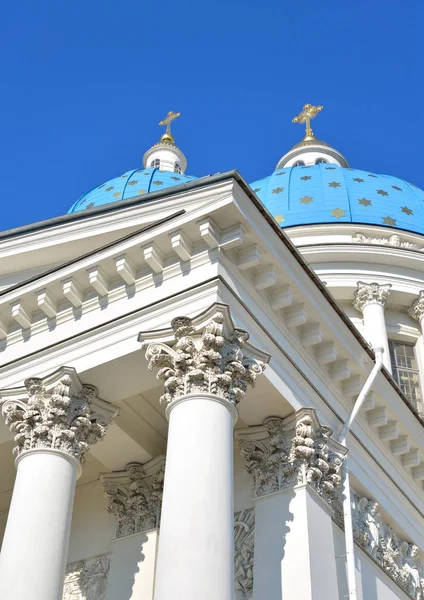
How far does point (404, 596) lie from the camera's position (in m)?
14.6

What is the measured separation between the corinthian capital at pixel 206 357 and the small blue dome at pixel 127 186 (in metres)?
19.2

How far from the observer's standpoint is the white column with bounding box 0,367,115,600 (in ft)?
35.0

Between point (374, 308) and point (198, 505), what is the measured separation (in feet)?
50.6

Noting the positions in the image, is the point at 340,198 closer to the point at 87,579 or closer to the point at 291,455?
the point at 291,455

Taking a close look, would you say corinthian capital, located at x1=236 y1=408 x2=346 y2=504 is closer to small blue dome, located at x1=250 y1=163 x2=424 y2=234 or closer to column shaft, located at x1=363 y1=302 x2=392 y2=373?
column shaft, located at x1=363 y1=302 x2=392 y2=373

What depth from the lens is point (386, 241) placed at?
27109 millimetres

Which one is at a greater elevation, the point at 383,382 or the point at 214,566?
the point at 383,382

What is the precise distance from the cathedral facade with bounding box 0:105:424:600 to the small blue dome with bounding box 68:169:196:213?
16.6 metres

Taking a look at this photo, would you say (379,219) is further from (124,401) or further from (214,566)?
(214,566)

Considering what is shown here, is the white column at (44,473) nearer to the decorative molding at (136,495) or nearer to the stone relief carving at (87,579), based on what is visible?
the decorative molding at (136,495)

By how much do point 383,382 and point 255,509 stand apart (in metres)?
3.30

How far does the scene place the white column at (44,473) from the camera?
10.7m

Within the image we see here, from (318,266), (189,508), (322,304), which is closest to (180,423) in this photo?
(189,508)

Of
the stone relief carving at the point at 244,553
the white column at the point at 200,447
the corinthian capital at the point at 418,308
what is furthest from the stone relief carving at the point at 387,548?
the corinthian capital at the point at 418,308
